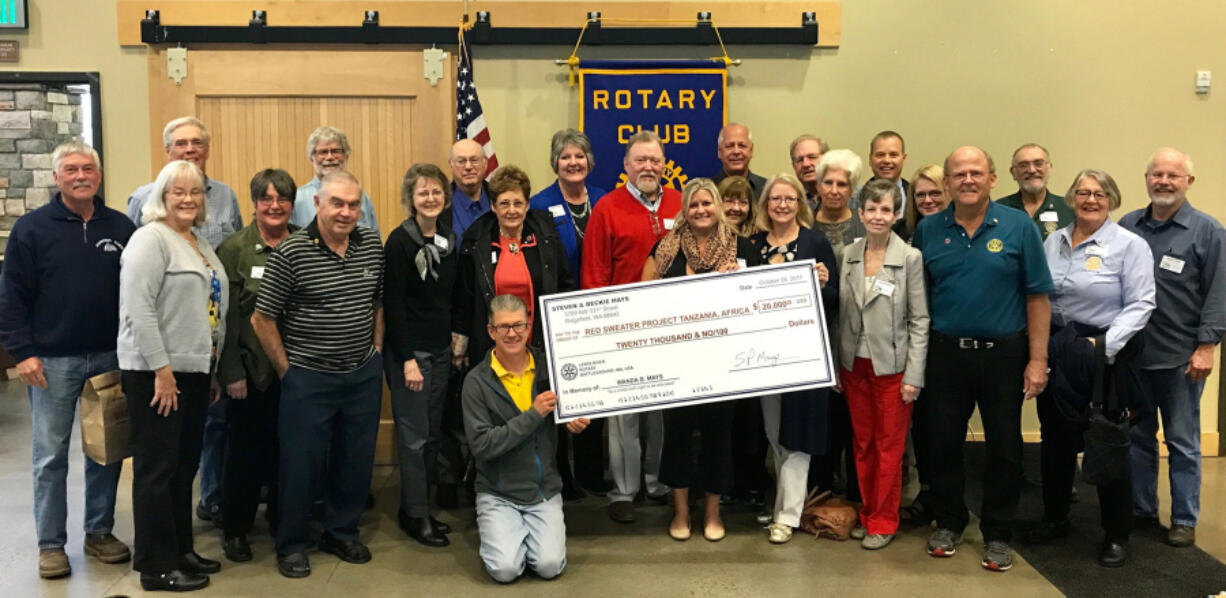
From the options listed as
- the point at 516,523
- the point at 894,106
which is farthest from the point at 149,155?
the point at 894,106

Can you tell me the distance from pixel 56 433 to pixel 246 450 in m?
0.70

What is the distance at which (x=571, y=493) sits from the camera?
188 inches

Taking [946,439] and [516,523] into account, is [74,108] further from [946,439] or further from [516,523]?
[946,439]

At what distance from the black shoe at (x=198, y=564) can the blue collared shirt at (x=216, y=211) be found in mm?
1363

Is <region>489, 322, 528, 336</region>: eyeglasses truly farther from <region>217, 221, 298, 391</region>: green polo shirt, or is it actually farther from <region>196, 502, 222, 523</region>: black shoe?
<region>196, 502, 222, 523</region>: black shoe

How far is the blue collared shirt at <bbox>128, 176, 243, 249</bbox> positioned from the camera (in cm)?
424

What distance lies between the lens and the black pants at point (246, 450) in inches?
152

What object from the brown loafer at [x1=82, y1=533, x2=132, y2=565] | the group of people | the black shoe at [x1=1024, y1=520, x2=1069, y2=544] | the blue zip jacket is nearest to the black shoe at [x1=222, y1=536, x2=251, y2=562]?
the group of people

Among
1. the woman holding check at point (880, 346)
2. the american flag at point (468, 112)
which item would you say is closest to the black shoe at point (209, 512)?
the american flag at point (468, 112)

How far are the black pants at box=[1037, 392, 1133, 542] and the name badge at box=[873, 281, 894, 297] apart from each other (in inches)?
35.5

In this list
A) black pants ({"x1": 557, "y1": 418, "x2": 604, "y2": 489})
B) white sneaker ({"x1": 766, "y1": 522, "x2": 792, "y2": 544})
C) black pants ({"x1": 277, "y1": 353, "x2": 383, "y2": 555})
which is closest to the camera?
black pants ({"x1": 277, "y1": 353, "x2": 383, "y2": 555})

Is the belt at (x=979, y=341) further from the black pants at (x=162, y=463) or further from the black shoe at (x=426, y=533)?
the black pants at (x=162, y=463)

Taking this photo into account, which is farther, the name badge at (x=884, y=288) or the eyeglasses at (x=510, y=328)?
the name badge at (x=884, y=288)

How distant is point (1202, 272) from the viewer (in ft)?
13.7
